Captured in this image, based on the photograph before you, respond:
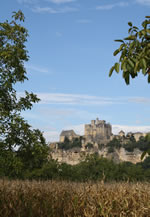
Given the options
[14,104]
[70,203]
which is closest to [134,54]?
[70,203]

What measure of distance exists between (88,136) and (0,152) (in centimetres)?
13912

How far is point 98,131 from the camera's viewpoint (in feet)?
489

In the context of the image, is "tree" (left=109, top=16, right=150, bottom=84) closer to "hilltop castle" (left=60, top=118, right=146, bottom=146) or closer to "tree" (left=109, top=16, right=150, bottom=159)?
"tree" (left=109, top=16, right=150, bottom=159)

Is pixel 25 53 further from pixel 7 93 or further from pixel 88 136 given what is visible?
pixel 88 136

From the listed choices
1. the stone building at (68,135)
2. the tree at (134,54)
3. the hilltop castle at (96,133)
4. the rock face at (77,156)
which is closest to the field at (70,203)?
the tree at (134,54)

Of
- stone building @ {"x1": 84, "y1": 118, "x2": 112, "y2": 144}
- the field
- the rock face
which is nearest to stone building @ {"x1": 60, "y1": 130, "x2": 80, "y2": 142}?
stone building @ {"x1": 84, "y1": 118, "x2": 112, "y2": 144}

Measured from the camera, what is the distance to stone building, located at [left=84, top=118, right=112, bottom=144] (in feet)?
486

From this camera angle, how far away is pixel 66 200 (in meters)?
6.26

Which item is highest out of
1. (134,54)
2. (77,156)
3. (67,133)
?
(67,133)

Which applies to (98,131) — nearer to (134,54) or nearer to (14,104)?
(14,104)

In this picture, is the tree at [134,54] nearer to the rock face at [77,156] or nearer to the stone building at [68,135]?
the rock face at [77,156]

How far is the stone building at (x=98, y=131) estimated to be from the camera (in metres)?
148

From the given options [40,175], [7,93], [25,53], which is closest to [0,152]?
[7,93]

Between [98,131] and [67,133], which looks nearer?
[98,131]
